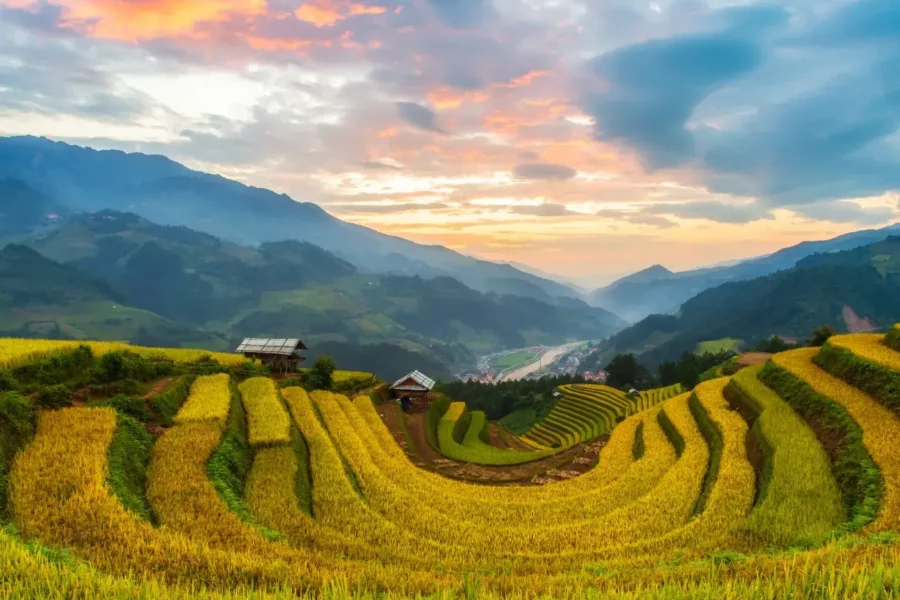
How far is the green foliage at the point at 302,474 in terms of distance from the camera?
14248mm

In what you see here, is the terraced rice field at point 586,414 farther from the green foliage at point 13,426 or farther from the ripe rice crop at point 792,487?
the green foliage at point 13,426

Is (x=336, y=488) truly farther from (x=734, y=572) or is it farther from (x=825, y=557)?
(x=825, y=557)

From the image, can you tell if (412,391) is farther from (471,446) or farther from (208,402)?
(208,402)

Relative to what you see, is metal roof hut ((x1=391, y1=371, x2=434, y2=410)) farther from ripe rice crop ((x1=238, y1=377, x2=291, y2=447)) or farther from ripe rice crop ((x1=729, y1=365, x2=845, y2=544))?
ripe rice crop ((x1=729, y1=365, x2=845, y2=544))

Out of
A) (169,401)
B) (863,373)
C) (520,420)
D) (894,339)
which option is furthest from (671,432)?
(520,420)

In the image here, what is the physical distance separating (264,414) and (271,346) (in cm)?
2101

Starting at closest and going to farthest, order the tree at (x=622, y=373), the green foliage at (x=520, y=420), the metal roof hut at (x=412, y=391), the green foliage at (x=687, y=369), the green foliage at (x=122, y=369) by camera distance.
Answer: the green foliage at (x=122, y=369) < the metal roof hut at (x=412, y=391) < the green foliage at (x=520, y=420) < the green foliage at (x=687, y=369) < the tree at (x=622, y=373)

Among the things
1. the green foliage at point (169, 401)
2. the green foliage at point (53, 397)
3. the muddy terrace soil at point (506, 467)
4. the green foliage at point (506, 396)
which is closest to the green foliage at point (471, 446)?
the muddy terrace soil at point (506, 467)

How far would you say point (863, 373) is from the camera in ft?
69.3

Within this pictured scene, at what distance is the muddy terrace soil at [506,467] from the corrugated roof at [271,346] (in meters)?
11.5

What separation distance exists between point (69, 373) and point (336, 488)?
1466 cm

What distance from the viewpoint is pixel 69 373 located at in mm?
20719

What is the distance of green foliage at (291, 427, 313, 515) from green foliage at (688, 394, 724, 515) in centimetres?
1192

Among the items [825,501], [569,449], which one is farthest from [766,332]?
[825,501]
